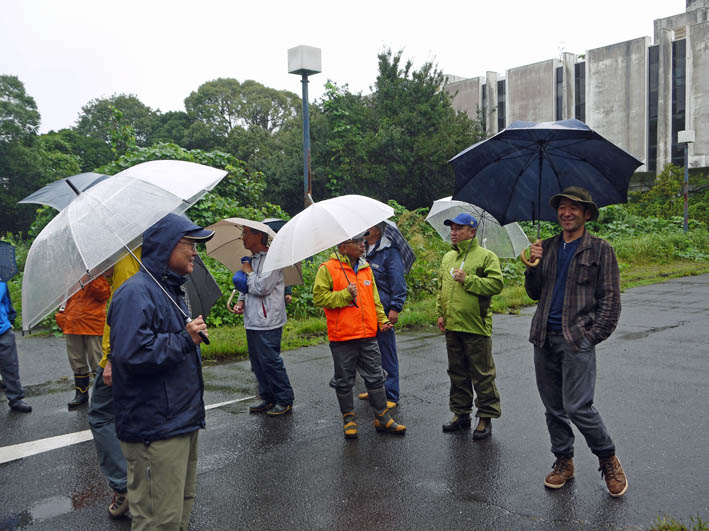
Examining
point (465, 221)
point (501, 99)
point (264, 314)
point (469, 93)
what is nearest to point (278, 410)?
point (264, 314)

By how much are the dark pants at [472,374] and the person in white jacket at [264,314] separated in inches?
66.8

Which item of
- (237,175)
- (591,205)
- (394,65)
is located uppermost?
(394,65)

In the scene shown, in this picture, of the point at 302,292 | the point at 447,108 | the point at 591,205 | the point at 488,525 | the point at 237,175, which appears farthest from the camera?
the point at 447,108

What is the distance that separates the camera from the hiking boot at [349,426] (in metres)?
5.29

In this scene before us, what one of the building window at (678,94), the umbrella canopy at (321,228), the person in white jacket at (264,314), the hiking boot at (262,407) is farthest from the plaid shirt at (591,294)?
the building window at (678,94)

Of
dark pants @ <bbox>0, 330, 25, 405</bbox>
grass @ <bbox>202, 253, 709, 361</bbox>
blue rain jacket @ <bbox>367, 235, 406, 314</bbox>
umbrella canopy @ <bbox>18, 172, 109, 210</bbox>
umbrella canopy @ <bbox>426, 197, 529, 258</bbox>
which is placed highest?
umbrella canopy @ <bbox>18, 172, 109, 210</bbox>

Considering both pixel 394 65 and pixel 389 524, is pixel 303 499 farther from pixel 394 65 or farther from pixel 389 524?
pixel 394 65

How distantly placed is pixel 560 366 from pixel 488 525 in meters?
1.21

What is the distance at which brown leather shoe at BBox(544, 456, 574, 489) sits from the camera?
13.7 ft

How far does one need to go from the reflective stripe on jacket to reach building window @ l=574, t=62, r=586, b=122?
157 ft

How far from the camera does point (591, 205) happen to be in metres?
4.04

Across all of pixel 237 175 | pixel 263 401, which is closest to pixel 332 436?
pixel 263 401

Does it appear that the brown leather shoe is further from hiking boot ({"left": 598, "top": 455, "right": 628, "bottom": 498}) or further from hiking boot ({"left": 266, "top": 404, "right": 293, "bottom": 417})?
hiking boot ({"left": 266, "top": 404, "right": 293, "bottom": 417})

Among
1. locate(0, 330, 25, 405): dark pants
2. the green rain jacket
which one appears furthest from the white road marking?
the green rain jacket
